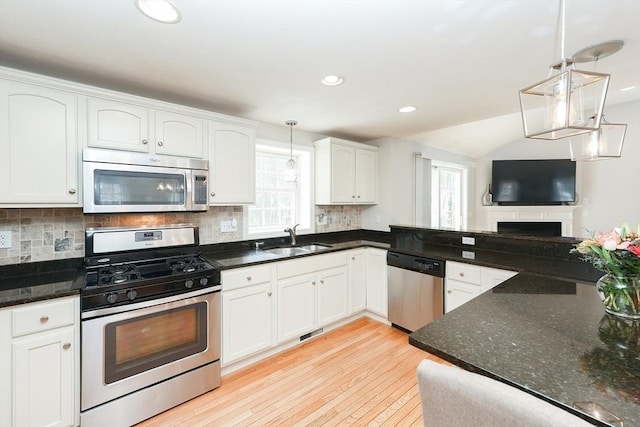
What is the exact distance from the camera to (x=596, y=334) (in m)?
1.07

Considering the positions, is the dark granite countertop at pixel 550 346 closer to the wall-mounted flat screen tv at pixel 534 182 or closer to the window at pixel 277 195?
the window at pixel 277 195

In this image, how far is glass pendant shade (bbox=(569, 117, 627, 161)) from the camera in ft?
5.89

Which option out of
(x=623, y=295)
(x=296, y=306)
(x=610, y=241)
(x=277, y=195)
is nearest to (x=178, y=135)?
(x=277, y=195)

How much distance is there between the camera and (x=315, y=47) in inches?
64.7

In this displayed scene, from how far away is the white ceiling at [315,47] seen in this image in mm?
1326

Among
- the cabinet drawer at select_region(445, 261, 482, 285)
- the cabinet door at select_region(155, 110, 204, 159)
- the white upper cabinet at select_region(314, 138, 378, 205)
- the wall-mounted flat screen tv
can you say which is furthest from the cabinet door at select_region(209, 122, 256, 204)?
the wall-mounted flat screen tv

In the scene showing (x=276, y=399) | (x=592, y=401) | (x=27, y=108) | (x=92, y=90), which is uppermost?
(x=92, y=90)

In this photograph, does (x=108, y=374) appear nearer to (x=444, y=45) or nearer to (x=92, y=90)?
(x=92, y=90)

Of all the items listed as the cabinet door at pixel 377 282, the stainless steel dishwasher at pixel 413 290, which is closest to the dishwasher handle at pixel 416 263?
the stainless steel dishwasher at pixel 413 290

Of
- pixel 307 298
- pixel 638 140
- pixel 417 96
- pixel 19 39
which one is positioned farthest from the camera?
pixel 638 140

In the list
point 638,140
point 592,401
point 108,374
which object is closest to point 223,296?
point 108,374

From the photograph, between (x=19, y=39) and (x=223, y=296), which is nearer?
(x=19, y=39)

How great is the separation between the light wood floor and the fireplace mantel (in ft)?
14.4

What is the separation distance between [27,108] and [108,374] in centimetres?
167
